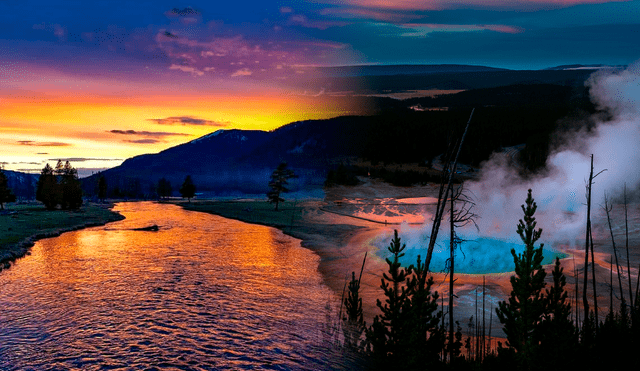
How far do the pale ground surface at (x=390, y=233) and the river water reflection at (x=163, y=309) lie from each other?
239 centimetres

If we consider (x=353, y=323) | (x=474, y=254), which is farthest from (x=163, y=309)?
(x=474, y=254)

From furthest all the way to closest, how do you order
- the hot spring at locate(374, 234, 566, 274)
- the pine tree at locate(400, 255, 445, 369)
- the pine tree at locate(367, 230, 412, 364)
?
1. the hot spring at locate(374, 234, 566, 274)
2. the pine tree at locate(367, 230, 412, 364)
3. the pine tree at locate(400, 255, 445, 369)

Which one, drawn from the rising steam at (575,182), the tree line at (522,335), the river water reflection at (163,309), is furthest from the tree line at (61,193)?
the tree line at (522,335)

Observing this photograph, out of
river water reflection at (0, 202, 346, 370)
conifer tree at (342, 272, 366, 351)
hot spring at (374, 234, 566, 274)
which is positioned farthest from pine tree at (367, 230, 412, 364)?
hot spring at (374, 234, 566, 274)

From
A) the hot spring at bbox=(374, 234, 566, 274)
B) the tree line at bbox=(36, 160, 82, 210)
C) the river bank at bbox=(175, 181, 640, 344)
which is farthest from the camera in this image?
the tree line at bbox=(36, 160, 82, 210)

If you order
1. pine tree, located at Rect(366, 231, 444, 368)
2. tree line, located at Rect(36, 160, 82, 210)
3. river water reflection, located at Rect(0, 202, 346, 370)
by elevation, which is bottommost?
river water reflection, located at Rect(0, 202, 346, 370)

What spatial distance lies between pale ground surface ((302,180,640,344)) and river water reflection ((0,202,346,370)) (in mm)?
2390

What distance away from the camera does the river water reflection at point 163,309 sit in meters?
14.8

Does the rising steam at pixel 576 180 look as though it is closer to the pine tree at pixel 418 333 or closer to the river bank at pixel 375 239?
the river bank at pixel 375 239

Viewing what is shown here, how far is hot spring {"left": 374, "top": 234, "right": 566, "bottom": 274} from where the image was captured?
92.5 feet

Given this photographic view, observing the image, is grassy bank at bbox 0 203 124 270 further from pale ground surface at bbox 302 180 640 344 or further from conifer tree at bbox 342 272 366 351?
conifer tree at bbox 342 272 366 351

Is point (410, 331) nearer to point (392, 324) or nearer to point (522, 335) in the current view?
point (392, 324)

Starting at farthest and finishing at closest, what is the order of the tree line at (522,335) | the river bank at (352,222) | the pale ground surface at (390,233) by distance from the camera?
1. the river bank at (352,222)
2. the pale ground surface at (390,233)
3. the tree line at (522,335)

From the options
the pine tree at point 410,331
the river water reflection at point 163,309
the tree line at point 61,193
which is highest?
the tree line at point 61,193
